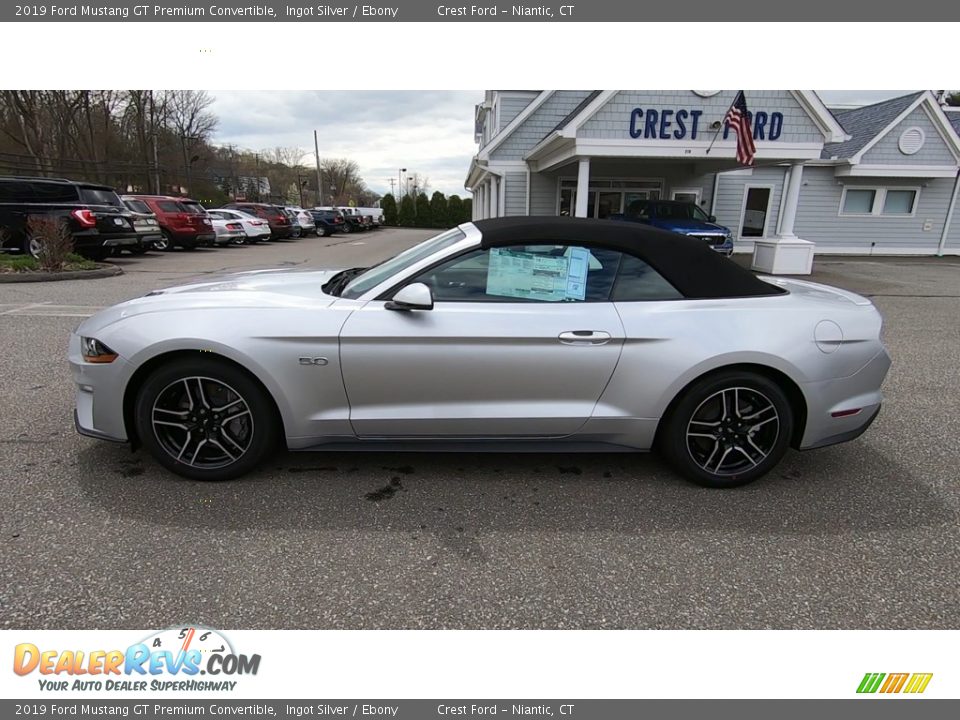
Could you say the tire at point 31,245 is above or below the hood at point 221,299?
below

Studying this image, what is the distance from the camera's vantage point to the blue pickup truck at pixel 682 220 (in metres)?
13.9

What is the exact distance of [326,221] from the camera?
32.9 m

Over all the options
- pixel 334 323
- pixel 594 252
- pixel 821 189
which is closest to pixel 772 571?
pixel 594 252

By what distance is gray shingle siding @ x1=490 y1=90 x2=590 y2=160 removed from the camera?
16422mm

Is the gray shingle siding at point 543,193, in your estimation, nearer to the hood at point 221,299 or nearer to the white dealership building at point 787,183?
the white dealership building at point 787,183

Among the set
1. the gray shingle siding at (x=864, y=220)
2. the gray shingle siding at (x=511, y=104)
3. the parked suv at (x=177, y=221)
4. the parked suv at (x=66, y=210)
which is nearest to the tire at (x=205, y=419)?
the parked suv at (x=66, y=210)

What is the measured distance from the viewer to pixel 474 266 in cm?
306

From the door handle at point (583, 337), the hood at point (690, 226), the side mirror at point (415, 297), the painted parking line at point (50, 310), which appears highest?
the hood at point (690, 226)

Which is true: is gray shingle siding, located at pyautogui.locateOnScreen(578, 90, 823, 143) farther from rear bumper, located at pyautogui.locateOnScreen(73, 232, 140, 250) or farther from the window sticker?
rear bumper, located at pyautogui.locateOnScreen(73, 232, 140, 250)

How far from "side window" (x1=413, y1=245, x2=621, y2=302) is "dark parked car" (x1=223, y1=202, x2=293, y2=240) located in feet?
79.2

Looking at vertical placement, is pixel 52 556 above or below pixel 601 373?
below

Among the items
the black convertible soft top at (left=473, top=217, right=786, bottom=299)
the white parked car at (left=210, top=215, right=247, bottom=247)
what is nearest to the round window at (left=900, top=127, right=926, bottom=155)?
the black convertible soft top at (left=473, top=217, right=786, bottom=299)
